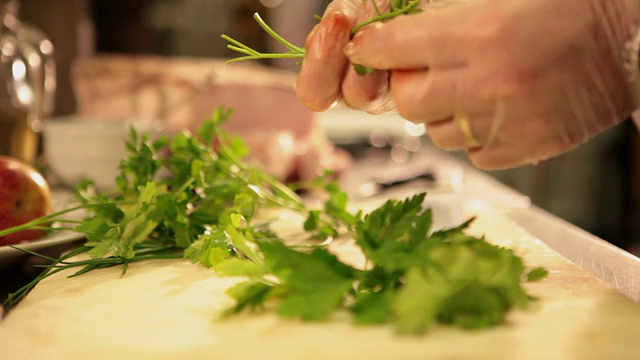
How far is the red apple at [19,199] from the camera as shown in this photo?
117 centimetres

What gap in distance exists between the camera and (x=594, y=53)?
32.7 inches

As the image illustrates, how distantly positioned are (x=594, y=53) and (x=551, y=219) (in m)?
0.68

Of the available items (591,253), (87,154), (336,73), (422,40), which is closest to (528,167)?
(87,154)

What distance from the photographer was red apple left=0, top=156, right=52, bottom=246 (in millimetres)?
1166

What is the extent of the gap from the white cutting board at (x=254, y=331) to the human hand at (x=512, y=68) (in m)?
0.20

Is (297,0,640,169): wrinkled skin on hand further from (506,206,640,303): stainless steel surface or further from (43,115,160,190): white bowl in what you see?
(43,115,160,190): white bowl

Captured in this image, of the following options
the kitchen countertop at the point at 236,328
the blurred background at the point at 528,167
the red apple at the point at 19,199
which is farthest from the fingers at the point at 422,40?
the blurred background at the point at 528,167

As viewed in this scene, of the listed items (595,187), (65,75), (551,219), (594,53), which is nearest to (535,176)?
(595,187)

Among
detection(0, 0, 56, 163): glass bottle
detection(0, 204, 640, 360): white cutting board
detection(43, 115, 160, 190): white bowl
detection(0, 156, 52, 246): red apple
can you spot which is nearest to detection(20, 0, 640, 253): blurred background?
detection(0, 0, 56, 163): glass bottle

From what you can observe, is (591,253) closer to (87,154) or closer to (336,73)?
(336,73)

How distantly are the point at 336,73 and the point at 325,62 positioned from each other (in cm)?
3

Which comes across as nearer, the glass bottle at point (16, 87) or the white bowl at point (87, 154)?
the white bowl at point (87, 154)

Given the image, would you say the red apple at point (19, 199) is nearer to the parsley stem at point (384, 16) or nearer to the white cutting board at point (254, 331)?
the white cutting board at point (254, 331)

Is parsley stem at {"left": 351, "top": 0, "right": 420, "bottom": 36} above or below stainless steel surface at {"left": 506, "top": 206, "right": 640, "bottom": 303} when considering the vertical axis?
above
